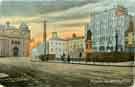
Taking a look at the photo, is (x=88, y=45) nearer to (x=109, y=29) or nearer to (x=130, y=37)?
(x=109, y=29)

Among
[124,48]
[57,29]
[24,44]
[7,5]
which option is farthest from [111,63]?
[7,5]

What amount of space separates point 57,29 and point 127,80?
2.73 feet

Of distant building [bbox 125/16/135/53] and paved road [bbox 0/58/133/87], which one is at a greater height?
distant building [bbox 125/16/135/53]

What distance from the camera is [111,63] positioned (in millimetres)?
3102

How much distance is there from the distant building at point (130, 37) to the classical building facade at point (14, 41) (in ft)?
3.10

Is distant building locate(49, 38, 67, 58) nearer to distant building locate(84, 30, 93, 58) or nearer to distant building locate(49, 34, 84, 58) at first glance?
distant building locate(49, 34, 84, 58)

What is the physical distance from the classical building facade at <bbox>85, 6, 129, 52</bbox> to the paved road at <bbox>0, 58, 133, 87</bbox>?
0.21 m

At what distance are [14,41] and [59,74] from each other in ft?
1.74

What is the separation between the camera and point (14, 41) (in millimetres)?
3061

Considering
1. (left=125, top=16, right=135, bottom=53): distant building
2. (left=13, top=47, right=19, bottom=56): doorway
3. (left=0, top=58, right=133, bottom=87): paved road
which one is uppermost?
(left=125, top=16, right=135, bottom=53): distant building

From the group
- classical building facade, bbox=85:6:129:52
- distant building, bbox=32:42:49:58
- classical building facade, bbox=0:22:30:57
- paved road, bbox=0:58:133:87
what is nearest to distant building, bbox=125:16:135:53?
classical building facade, bbox=85:6:129:52

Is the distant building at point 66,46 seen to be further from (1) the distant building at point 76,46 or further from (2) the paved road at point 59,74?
(2) the paved road at point 59,74

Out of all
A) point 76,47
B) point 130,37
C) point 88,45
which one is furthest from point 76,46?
point 130,37

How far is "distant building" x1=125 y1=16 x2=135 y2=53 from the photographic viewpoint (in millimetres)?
3080
